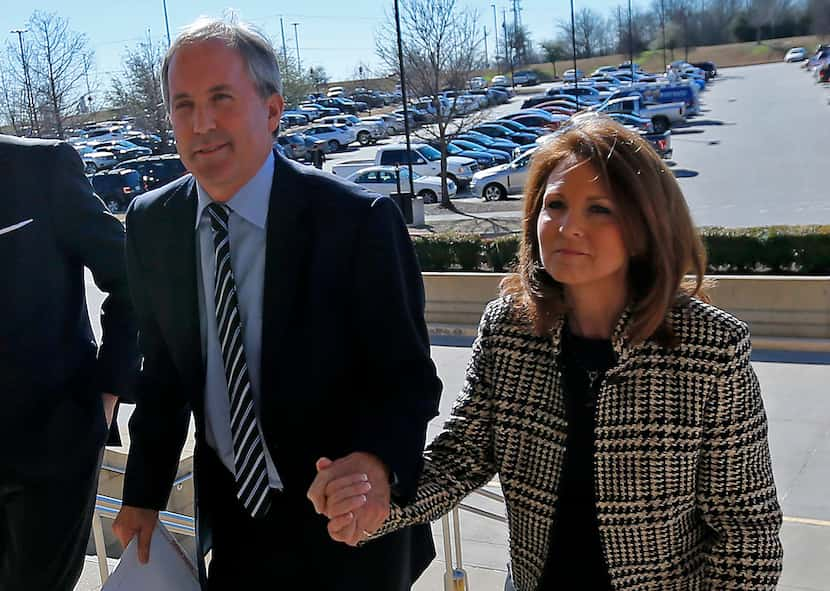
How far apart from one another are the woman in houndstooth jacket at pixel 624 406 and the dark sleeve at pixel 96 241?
40.7 inches

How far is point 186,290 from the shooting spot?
2145 mm

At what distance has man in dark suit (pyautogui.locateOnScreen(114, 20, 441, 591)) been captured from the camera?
1.96m

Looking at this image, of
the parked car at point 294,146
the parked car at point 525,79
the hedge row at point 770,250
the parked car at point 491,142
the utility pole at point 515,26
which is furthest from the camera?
the utility pole at point 515,26

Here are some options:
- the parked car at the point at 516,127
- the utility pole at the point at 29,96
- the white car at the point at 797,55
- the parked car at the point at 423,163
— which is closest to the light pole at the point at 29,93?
the utility pole at the point at 29,96

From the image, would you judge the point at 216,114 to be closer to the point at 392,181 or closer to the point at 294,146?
the point at 392,181

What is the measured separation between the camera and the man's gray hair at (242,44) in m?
1.97

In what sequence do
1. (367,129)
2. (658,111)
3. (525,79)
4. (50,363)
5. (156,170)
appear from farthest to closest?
1. (525,79)
2. (367,129)
3. (658,111)
4. (156,170)
5. (50,363)

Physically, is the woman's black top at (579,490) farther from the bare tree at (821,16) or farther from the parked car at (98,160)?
the bare tree at (821,16)

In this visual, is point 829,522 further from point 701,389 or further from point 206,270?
point 206,270

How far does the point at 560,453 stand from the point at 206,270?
0.90 meters

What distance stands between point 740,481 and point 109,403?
69.3 inches

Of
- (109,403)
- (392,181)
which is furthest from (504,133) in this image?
(109,403)

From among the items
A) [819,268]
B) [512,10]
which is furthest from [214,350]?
[512,10]

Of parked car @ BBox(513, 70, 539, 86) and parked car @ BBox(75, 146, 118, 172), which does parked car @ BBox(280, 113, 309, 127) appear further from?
parked car @ BBox(513, 70, 539, 86)
